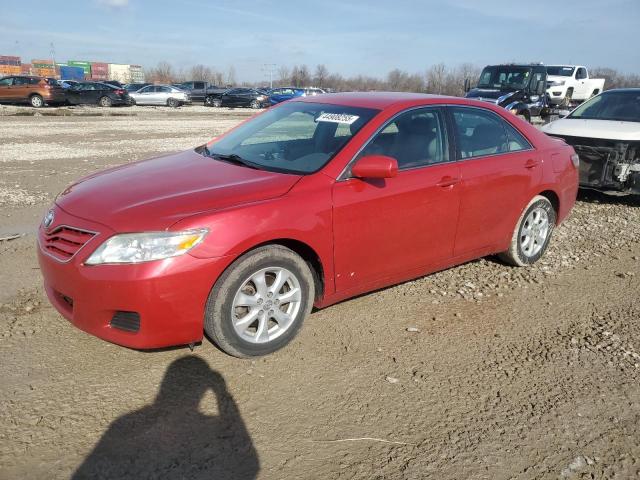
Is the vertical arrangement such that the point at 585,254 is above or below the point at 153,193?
below

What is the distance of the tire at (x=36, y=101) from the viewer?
28.2 meters

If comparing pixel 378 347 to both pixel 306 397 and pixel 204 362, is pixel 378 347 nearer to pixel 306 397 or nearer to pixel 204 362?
pixel 306 397

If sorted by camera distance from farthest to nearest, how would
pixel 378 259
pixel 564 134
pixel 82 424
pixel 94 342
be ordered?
pixel 564 134
pixel 378 259
pixel 94 342
pixel 82 424

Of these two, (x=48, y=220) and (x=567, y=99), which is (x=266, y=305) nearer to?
(x=48, y=220)

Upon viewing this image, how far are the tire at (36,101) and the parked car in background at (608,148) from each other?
91.7 feet

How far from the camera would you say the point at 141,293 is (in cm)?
290

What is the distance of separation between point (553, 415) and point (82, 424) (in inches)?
101

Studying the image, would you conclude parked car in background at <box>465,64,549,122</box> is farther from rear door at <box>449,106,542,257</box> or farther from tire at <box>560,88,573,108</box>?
rear door at <box>449,106,542,257</box>

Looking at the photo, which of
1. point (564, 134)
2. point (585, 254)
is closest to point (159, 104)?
point (564, 134)

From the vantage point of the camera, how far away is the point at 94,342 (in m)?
3.55

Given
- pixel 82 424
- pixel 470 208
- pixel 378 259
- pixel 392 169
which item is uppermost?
pixel 392 169

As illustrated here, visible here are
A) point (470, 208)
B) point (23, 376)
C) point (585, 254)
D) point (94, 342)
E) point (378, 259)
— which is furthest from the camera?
point (585, 254)

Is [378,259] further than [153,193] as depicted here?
Yes

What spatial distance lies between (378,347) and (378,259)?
63 centimetres
